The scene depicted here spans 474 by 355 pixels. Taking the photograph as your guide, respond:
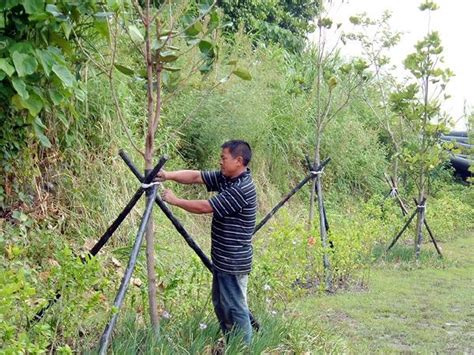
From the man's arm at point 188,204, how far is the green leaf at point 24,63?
1247 millimetres

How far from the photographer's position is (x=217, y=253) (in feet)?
15.3

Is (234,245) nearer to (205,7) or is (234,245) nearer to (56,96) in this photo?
(205,7)

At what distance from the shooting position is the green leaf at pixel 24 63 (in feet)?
14.6

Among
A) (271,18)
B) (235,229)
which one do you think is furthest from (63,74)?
(271,18)

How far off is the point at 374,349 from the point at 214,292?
1.80m

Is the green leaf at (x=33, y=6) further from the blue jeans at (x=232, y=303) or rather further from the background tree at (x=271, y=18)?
the background tree at (x=271, y=18)

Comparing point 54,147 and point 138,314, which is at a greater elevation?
point 54,147

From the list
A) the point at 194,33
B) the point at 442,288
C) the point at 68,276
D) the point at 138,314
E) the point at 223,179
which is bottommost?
the point at 442,288

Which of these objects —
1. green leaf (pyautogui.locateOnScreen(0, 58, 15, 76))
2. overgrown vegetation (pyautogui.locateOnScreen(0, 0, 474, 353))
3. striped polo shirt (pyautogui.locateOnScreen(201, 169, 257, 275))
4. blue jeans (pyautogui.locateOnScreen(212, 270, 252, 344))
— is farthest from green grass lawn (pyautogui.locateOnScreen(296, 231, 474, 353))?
green leaf (pyautogui.locateOnScreen(0, 58, 15, 76))

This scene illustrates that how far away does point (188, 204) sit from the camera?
4.35 metres

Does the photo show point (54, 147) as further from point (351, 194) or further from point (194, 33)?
point (351, 194)

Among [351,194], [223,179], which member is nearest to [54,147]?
[223,179]

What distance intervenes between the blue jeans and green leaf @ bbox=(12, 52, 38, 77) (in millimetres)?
1860

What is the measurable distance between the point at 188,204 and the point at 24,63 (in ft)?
4.78
